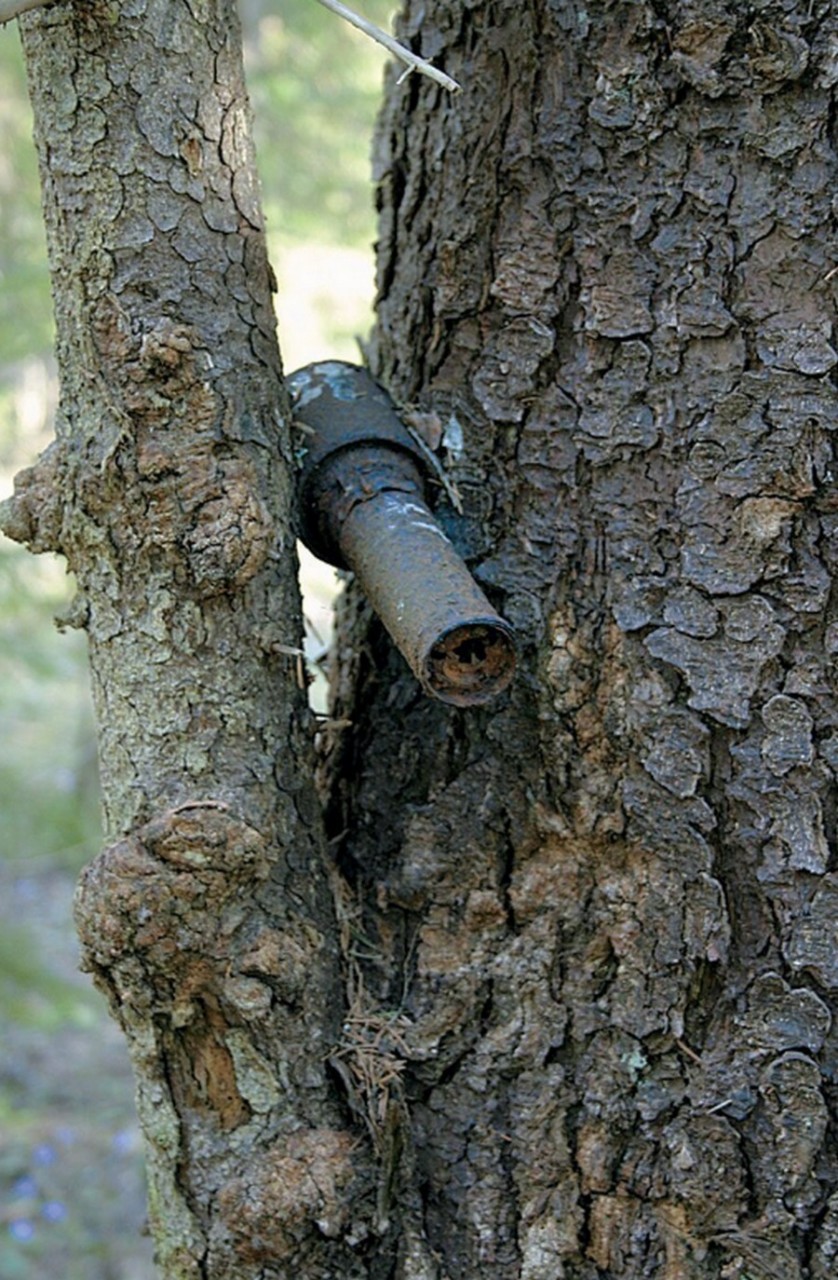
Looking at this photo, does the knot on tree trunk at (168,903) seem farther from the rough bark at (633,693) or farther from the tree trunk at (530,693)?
the rough bark at (633,693)

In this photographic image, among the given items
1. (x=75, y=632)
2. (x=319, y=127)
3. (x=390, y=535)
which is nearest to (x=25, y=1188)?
(x=75, y=632)

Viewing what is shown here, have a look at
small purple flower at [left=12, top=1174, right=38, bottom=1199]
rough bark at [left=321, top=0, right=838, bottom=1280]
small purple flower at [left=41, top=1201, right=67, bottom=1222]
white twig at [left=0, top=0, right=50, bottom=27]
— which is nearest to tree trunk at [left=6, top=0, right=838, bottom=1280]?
rough bark at [left=321, top=0, right=838, bottom=1280]

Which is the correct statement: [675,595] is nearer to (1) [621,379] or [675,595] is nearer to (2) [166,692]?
(1) [621,379]

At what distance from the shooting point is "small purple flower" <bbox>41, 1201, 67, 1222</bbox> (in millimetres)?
4398

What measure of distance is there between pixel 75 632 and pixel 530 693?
5.85m

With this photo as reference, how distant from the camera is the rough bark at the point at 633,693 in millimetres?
1441

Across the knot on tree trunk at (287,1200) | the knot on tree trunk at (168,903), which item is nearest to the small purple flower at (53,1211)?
the knot on tree trunk at (287,1200)

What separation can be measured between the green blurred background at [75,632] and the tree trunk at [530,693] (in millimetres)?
3194

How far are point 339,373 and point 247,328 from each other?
0.76ft

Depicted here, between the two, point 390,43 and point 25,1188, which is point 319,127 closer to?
point 25,1188

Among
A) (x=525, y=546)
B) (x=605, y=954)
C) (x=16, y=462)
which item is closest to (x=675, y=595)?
(x=525, y=546)

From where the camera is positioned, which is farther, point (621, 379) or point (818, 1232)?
point (621, 379)

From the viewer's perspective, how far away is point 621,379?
1530 millimetres

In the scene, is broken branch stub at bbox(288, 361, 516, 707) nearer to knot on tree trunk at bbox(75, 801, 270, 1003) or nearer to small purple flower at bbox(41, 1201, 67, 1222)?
knot on tree trunk at bbox(75, 801, 270, 1003)
